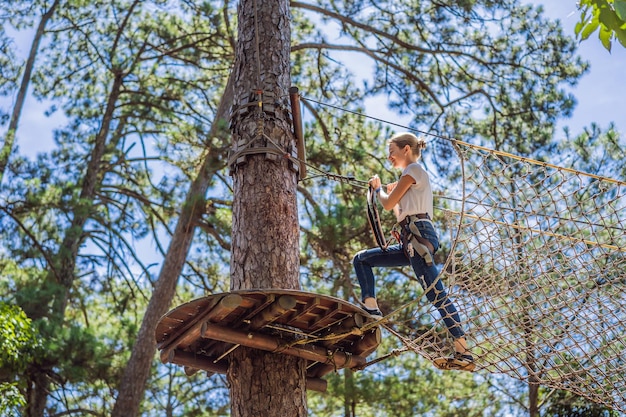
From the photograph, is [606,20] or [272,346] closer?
[606,20]

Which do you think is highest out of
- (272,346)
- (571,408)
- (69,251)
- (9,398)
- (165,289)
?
(69,251)

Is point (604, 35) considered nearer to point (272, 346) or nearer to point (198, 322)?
point (272, 346)

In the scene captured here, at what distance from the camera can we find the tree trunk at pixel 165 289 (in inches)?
284

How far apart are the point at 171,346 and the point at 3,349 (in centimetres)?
320

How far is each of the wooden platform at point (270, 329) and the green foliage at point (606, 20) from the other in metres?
1.25

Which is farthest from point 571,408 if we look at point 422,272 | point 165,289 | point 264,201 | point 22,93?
A: point 22,93

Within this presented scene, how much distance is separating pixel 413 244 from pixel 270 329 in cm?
71

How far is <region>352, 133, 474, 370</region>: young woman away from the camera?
3396 millimetres

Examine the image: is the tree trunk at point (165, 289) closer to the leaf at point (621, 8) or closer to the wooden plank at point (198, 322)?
the wooden plank at point (198, 322)

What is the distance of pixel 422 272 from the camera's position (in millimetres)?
3455

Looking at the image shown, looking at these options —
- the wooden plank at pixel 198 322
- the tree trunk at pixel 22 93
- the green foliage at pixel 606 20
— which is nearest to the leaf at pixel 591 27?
the green foliage at pixel 606 20

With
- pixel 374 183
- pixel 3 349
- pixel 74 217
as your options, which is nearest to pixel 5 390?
pixel 3 349

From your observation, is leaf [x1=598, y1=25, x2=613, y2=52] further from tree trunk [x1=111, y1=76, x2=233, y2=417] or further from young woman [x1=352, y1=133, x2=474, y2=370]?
tree trunk [x1=111, y1=76, x2=233, y2=417]

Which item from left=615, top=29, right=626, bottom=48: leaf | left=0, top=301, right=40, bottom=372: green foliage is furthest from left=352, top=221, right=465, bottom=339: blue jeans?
left=0, top=301, right=40, bottom=372: green foliage
